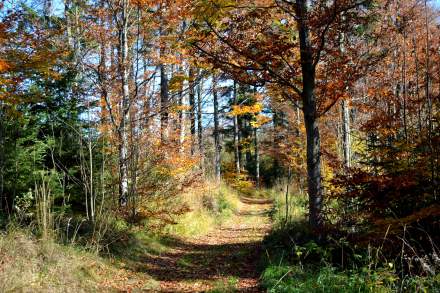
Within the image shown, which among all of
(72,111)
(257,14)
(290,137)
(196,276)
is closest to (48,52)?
(72,111)

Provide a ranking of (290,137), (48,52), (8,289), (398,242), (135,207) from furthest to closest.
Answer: (290,137) → (135,207) → (48,52) → (398,242) → (8,289)

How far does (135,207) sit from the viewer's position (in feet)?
30.4

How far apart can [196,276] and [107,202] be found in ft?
10.7

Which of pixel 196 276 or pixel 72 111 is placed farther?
pixel 72 111

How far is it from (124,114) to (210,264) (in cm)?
405

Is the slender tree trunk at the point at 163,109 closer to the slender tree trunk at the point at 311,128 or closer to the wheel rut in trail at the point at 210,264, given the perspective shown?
the wheel rut in trail at the point at 210,264

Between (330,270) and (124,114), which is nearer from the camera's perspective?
(330,270)

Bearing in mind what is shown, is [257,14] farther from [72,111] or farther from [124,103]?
[72,111]

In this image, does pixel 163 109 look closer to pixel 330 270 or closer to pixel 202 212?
pixel 202 212

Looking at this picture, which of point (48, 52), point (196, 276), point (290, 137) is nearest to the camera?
point (196, 276)

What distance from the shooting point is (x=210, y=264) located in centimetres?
762

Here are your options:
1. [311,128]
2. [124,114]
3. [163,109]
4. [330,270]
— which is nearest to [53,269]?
[330,270]

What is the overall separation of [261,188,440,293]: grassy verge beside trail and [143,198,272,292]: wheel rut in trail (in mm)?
393

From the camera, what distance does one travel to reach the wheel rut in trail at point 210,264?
6.03 metres
